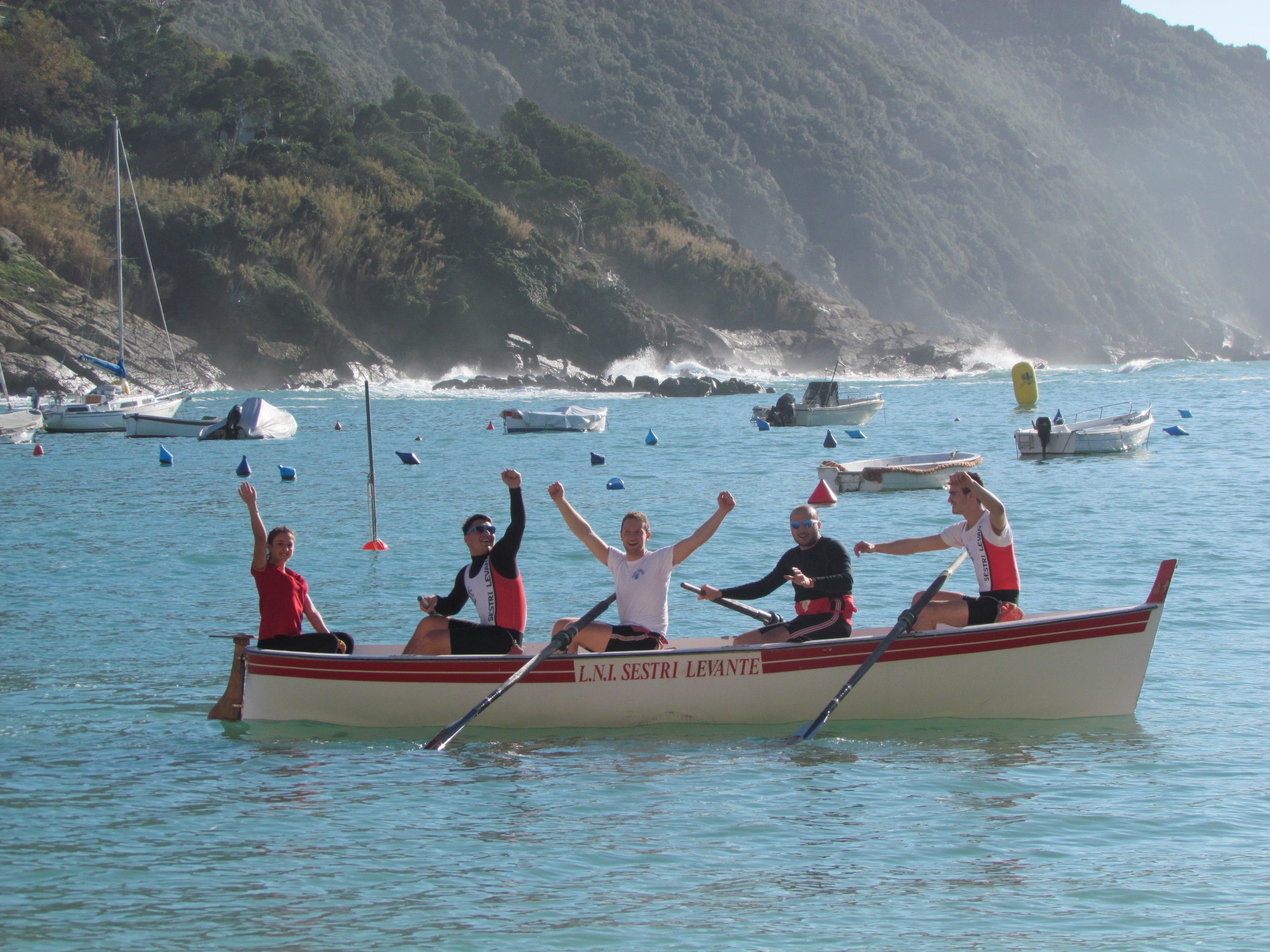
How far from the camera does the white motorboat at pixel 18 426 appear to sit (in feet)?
132

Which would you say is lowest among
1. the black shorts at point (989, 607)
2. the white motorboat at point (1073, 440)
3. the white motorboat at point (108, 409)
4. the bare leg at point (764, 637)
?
the bare leg at point (764, 637)

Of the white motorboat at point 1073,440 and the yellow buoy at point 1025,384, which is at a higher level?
the yellow buoy at point 1025,384

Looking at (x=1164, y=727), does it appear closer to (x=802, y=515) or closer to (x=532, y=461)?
(x=802, y=515)

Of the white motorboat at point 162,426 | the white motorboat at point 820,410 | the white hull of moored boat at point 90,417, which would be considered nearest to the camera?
the white motorboat at point 162,426

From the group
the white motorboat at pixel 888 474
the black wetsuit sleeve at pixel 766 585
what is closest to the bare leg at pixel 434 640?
the black wetsuit sleeve at pixel 766 585

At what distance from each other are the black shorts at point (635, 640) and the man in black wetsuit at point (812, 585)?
0.50 m

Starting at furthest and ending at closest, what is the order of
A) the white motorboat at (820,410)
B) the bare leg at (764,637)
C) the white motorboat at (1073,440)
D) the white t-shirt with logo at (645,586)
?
the white motorboat at (820,410) < the white motorboat at (1073,440) < the bare leg at (764,637) < the white t-shirt with logo at (645,586)

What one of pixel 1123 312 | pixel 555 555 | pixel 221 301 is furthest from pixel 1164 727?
pixel 1123 312

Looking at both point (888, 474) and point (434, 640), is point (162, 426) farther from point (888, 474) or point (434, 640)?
point (434, 640)

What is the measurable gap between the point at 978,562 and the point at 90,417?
40275mm

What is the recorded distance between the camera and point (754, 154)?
155m

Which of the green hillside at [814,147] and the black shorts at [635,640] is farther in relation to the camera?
the green hillside at [814,147]

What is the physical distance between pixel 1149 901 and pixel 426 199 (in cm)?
8952

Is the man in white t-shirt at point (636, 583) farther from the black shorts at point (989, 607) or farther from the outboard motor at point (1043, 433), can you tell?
the outboard motor at point (1043, 433)
